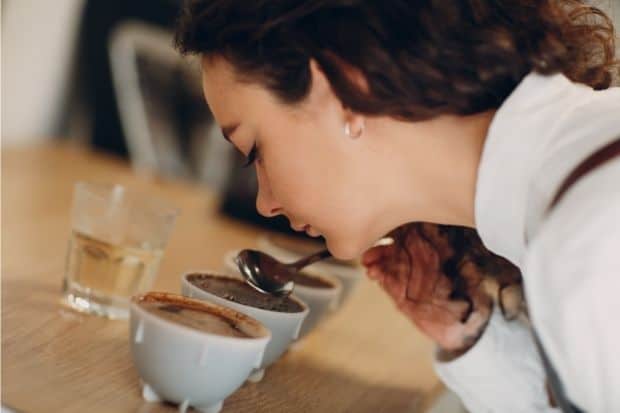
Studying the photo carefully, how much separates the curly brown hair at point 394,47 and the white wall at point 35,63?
114 cm

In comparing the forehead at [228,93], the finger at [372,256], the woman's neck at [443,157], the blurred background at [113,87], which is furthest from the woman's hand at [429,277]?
the blurred background at [113,87]

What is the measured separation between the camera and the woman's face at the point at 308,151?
0.87m

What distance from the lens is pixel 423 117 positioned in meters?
0.85

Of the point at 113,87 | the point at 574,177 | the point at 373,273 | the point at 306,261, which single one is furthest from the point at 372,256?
the point at 113,87

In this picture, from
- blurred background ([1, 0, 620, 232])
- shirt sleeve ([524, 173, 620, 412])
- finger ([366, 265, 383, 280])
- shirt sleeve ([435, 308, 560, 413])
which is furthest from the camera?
blurred background ([1, 0, 620, 232])

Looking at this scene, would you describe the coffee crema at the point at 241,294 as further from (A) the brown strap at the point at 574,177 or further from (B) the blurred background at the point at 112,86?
(B) the blurred background at the point at 112,86

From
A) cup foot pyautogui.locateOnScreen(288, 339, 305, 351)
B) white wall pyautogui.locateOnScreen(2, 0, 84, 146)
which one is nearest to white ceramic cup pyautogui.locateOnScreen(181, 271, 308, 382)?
cup foot pyautogui.locateOnScreen(288, 339, 305, 351)

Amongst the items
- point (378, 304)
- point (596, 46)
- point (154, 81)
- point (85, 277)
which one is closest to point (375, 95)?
point (596, 46)

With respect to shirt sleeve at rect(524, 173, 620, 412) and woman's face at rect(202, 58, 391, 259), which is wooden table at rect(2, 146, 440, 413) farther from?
shirt sleeve at rect(524, 173, 620, 412)

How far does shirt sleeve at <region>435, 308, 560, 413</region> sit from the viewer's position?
1.05 meters

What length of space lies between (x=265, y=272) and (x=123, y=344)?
0.17m

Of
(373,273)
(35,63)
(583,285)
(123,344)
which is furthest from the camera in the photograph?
(35,63)

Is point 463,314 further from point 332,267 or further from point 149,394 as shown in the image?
point 149,394

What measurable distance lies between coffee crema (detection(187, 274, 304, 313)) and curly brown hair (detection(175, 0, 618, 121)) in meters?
0.21
